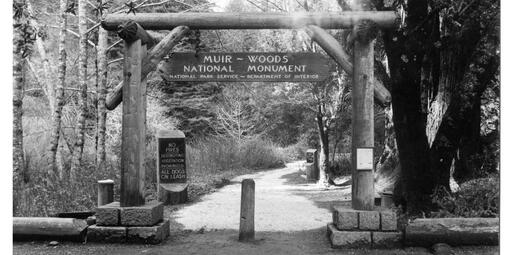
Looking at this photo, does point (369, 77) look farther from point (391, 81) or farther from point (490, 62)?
point (490, 62)

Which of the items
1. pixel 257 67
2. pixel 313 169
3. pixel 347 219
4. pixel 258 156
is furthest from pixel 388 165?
pixel 258 156

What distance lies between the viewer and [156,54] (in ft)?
21.8

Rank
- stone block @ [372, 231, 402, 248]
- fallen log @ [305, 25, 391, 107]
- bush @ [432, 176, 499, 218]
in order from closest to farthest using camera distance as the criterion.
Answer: stone block @ [372, 231, 402, 248]
fallen log @ [305, 25, 391, 107]
bush @ [432, 176, 499, 218]

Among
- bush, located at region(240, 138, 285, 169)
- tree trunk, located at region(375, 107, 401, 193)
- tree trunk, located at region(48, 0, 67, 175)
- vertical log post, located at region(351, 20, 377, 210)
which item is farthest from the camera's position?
bush, located at region(240, 138, 285, 169)

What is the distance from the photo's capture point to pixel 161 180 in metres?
11.4

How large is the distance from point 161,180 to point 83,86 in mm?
3285

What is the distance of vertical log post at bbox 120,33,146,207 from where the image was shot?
21.4 feet

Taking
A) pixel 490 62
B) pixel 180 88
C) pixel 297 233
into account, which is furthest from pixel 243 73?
pixel 180 88

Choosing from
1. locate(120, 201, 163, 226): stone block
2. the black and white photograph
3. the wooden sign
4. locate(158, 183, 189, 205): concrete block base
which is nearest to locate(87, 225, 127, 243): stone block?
the black and white photograph

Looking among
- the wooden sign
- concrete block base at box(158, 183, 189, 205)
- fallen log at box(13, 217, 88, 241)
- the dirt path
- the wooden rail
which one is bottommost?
the dirt path

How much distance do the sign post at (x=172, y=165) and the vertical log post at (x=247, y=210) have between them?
4.80 m

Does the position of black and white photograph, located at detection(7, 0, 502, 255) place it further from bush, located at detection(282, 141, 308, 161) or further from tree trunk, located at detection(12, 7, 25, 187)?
bush, located at detection(282, 141, 308, 161)

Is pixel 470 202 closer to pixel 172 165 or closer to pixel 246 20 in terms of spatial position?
pixel 246 20

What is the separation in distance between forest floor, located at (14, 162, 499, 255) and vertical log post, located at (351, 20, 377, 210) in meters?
0.83
